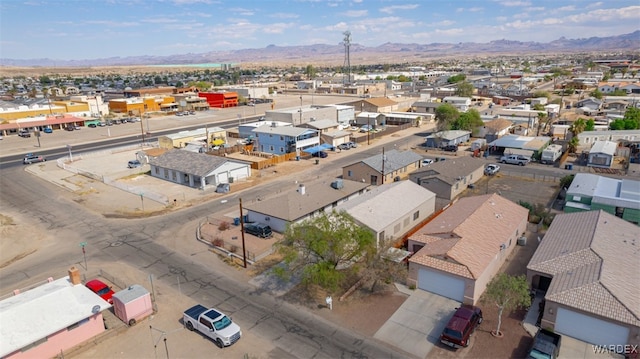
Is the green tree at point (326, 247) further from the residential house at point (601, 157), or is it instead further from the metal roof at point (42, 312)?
the residential house at point (601, 157)

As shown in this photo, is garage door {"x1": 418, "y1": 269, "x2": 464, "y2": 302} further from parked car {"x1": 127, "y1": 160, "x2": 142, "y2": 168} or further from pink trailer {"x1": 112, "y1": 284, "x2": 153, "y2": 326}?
parked car {"x1": 127, "y1": 160, "x2": 142, "y2": 168}

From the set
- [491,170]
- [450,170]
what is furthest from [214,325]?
[491,170]

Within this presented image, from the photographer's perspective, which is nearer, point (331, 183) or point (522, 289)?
point (522, 289)

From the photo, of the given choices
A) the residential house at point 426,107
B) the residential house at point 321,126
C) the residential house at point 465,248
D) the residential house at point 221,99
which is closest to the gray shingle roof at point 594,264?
the residential house at point 465,248

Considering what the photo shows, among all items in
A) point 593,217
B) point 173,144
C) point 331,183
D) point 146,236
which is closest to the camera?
point 593,217

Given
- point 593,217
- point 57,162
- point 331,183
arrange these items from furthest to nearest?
point 57,162 → point 331,183 → point 593,217

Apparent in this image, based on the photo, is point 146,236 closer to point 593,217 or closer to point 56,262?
point 56,262

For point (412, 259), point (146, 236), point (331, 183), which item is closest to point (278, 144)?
point (331, 183)
